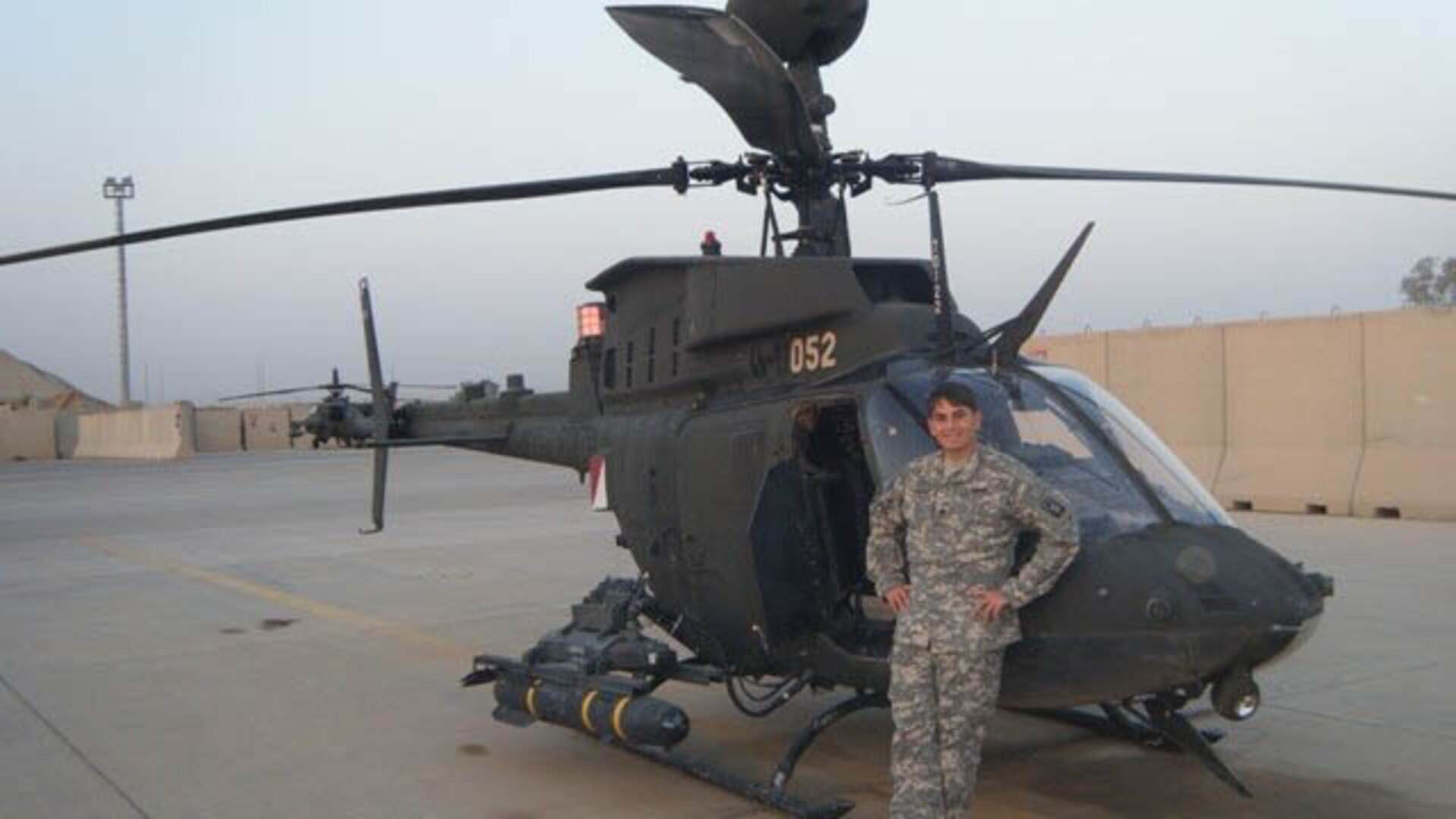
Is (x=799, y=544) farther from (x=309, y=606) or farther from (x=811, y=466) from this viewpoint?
(x=309, y=606)

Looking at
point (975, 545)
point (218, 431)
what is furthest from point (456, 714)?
point (218, 431)

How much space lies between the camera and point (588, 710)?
5953mm

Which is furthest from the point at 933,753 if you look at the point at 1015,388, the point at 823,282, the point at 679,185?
the point at 679,185

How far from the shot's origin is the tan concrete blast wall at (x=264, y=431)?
2301 inches

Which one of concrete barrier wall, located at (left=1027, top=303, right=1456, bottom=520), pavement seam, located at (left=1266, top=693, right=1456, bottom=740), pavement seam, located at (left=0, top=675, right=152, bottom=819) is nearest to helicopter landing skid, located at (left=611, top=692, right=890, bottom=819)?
pavement seam, located at (left=0, top=675, right=152, bottom=819)

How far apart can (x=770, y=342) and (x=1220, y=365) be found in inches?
543

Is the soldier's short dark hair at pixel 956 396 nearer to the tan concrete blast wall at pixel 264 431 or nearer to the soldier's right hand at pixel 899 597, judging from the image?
the soldier's right hand at pixel 899 597

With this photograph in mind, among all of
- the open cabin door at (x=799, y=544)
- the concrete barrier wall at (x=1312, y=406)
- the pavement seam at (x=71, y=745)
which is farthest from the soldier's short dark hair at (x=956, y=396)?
the concrete barrier wall at (x=1312, y=406)

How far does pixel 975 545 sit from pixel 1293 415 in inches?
558

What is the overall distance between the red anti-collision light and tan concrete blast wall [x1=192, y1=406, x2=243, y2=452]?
5344 centimetres

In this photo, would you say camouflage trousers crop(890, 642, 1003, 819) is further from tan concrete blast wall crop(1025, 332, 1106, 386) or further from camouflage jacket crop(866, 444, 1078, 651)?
tan concrete blast wall crop(1025, 332, 1106, 386)

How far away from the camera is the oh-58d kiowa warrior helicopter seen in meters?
4.64

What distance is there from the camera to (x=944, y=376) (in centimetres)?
538

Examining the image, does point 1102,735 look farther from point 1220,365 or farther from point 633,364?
point 1220,365
